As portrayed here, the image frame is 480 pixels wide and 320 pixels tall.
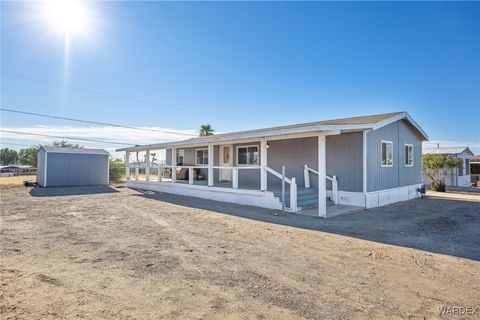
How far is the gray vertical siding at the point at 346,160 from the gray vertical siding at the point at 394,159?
32 centimetres

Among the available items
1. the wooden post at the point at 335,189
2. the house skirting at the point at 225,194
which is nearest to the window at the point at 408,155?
the wooden post at the point at 335,189

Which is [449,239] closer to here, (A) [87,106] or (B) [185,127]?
(A) [87,106]

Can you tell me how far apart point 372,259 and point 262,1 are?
980 centimetres

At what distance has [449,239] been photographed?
5816 millimetres

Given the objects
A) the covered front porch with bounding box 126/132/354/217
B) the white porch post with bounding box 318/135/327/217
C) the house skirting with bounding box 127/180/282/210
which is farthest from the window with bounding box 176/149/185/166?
the white porch post with bounding box 318/135/327/217

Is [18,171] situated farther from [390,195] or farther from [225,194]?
[390,195]

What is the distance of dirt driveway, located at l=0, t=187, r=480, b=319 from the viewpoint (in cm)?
287

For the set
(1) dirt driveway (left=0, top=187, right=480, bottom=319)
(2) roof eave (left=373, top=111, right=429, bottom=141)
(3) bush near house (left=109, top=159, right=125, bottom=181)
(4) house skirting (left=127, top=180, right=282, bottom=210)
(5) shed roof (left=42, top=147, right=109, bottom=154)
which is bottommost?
(1) dirt driveway (left=0, top=187, right=480, bottom=319)

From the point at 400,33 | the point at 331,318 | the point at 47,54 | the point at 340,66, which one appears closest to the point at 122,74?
the point at 47,54

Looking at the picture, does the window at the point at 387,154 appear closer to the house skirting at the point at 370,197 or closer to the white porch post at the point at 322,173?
the house skirting at the point at 370,197

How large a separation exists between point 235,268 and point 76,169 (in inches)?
787

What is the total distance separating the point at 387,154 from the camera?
11.1 meters

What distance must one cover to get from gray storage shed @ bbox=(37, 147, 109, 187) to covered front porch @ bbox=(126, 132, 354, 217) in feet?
18.0

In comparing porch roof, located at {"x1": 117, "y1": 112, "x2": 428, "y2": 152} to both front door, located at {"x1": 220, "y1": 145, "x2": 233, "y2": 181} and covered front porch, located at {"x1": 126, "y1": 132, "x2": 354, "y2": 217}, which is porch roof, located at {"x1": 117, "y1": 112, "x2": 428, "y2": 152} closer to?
covered front porch, located at {"x1": 126, "y1": 132, "x2": 354, "y2": 217}
